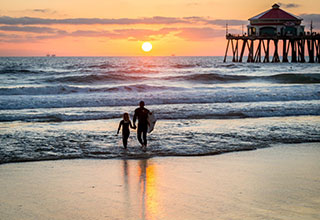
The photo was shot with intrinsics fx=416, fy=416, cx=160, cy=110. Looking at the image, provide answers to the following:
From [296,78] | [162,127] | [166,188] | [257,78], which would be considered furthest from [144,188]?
[296,78]

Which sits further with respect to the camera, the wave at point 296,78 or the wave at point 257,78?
the wave at point 257,78

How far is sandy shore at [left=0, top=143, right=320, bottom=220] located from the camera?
18.8 feet

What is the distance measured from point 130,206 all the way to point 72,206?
0.84 metres

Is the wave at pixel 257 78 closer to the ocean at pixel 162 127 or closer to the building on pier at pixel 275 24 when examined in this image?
the ocean at pixel 162 127

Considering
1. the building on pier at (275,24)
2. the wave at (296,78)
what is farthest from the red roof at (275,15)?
the wave at (296,78)

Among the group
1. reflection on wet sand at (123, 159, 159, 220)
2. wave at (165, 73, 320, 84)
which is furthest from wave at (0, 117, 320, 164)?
wave at (165, 73, 320, 84)

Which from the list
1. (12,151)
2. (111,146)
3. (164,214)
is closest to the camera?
(164,214)

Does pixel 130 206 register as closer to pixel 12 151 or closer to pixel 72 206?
pixel 72 206

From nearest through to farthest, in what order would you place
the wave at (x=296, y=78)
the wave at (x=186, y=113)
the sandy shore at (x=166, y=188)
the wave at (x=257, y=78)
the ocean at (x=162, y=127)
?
the sandy shore at (x=166, y=188), the ocean at (x=162, y=127), the wave at (x=186, y=113), the wave at (x=296, y=78), the wave at (x=257, y=78)

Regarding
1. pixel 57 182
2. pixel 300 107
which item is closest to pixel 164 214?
pixel 57 182

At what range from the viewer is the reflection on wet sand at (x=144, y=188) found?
18.8 feet

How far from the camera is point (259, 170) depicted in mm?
8055

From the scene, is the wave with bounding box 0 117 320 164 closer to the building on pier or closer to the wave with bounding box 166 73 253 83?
the wave with bounding box 166 73 253 83

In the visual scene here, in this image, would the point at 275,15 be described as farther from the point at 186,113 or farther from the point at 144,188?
the point at 144,188
